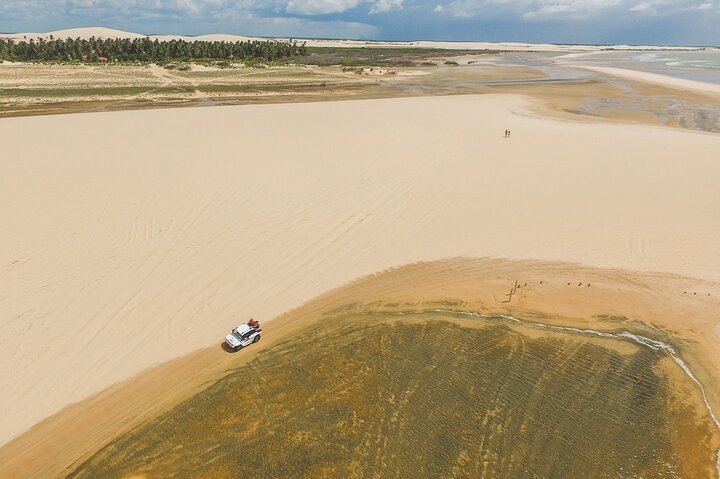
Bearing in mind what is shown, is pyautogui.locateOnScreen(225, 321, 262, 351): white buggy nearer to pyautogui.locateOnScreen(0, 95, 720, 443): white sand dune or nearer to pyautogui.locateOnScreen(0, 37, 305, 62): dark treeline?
pyautogui.locateOnScreen(0, 95, 720, 443): white sand dune

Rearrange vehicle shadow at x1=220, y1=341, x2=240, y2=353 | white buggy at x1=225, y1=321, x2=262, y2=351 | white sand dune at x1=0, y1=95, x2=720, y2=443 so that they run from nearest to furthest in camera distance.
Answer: white buggy at x1=225, y1=321, x2=262, y2=351, vehicle shadow at x1=220, y1=341, x2=240, y2=353, white sand dune at x1=0, y1=95, x2=720, y2=443

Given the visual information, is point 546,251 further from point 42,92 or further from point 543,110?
point 42,92

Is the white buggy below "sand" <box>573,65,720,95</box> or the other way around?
below

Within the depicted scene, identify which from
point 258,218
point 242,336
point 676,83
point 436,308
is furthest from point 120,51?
point 676,83

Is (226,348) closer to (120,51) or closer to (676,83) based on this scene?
(676,83)

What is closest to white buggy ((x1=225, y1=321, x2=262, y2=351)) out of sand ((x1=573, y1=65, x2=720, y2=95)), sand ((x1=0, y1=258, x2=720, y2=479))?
sand ((x1=0, y1=258, x2=720, y2=479))

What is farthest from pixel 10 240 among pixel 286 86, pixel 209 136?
pixel 286 86
